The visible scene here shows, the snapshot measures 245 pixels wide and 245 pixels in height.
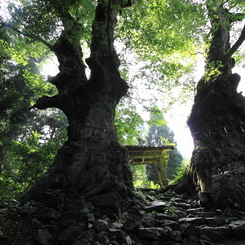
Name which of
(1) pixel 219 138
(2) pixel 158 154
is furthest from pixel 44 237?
(2) pixel 158 154

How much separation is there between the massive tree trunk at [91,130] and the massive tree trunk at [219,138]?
2156mm

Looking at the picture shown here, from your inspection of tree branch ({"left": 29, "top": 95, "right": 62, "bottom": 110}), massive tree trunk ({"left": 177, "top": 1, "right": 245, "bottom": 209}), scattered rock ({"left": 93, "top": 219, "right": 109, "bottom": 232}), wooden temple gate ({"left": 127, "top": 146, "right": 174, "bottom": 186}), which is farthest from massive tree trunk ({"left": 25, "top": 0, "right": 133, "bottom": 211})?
wooden temple gate ({"left": 127, "top": 146, "right": 174, "bottom": 186})

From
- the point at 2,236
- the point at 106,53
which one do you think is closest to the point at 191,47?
the point at 106,53

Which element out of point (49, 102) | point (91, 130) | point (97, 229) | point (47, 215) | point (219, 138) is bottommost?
point (97, 229)

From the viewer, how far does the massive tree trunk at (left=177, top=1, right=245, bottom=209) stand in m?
3.65

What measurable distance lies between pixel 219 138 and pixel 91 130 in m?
4.08

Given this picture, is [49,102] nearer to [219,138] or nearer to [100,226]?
[100,226]

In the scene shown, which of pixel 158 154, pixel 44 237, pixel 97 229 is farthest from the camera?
pixel 158 154

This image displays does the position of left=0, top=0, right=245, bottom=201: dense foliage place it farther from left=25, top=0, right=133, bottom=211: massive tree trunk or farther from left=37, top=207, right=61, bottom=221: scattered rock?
left=37, top=207, right=61, bottom=221: scattered rock

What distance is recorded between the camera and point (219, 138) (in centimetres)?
524

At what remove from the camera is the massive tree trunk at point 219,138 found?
12.0 feet

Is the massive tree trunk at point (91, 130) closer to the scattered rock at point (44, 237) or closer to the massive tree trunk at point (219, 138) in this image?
the scattered rock at point (44, 237)

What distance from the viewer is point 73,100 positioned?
532 centimetres

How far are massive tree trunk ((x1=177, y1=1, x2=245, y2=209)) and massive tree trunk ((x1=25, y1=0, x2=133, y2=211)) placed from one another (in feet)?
7.07
